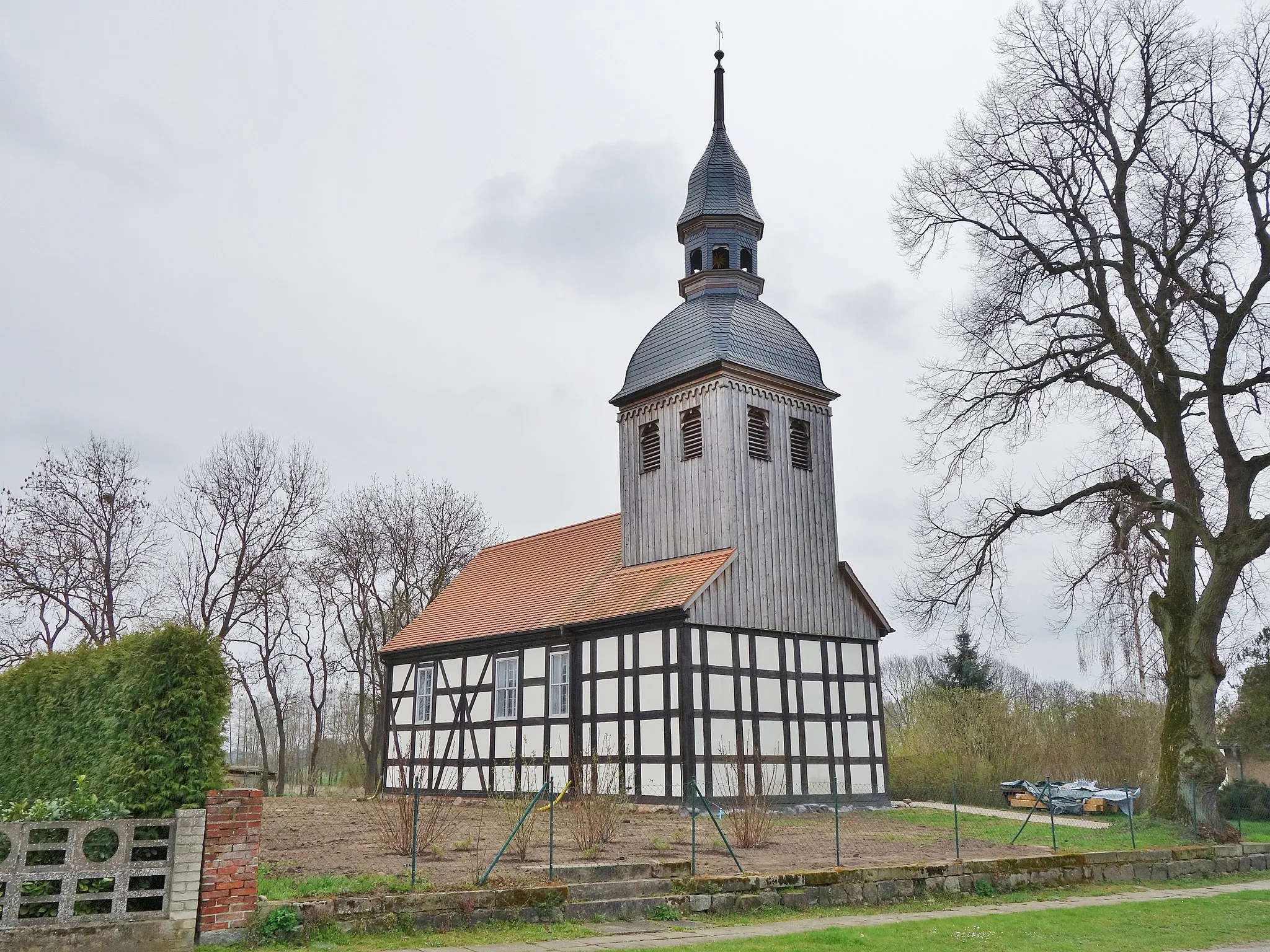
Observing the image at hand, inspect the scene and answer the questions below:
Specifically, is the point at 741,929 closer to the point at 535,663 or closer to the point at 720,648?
the point at 720,648

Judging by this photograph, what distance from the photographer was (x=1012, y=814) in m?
23.7

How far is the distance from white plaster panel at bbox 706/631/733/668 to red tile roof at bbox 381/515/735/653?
112 cm

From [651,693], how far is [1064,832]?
26.4ft

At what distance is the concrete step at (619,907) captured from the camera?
10039mm

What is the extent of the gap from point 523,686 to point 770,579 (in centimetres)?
644

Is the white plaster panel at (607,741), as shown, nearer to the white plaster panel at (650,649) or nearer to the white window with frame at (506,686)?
the white plaster panel at (650,649)

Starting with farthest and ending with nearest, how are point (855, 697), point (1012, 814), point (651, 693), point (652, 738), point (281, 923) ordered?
point (1012, 814), point (855, 697), point (651, 693), point (652, 738), point (281, 923)

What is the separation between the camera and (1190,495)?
18.8 meters

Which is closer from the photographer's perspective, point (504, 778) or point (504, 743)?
point (504, 778)

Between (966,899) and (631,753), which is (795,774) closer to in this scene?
(631,753)

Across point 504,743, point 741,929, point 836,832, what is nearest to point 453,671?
point 504,743

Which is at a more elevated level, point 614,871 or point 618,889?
point 614,871

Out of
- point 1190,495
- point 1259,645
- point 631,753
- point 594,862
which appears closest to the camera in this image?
point 594,862

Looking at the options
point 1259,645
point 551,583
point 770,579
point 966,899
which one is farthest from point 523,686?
point 1259,645
